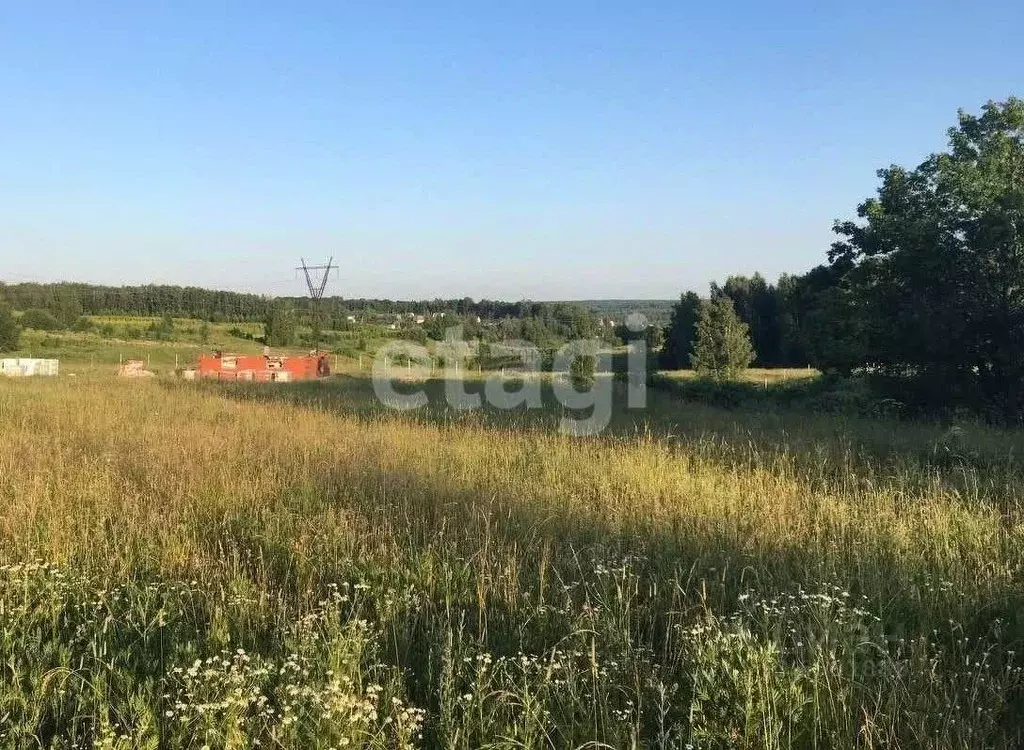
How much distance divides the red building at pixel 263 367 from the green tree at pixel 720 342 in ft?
89.2

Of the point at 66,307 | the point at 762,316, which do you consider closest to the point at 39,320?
the point at 66,307

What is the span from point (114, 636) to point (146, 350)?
172 feet

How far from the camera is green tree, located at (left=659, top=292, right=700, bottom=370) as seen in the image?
66.4 m

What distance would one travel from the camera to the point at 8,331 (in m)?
45.8

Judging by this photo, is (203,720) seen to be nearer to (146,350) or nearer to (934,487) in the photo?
(934,487)

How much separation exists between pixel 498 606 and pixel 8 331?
55.7m

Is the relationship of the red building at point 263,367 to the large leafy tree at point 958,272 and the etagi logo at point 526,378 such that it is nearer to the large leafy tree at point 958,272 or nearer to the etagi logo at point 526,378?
the etagi logo at point 526,378

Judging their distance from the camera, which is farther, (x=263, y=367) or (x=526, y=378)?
(x=263, y=367)

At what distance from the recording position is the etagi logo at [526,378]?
1661 cm

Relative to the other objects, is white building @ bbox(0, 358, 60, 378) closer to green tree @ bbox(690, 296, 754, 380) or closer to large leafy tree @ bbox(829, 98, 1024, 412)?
large leafy tree @ bbox(829, 98, 1024, 412)

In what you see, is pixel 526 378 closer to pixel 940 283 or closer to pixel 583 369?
pixel 583 369

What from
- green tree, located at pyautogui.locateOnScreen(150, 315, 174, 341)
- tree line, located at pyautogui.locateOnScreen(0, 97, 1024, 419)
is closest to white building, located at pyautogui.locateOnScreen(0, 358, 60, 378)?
green tree, located at pyautogui.locateOnScreen(150, 315, 174, 341)

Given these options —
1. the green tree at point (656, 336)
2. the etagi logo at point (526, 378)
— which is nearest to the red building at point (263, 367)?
the etagi logo at point (526, 378)

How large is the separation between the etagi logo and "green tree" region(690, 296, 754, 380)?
6.88 m
